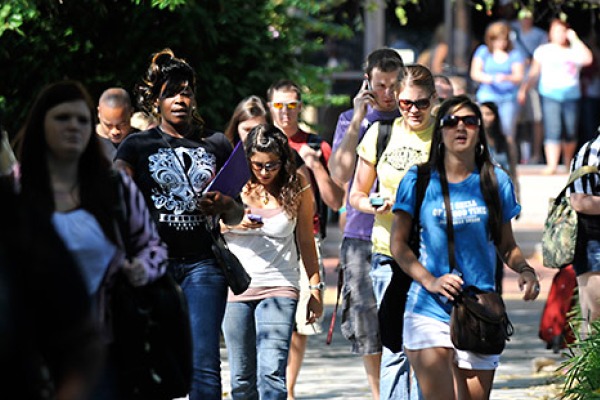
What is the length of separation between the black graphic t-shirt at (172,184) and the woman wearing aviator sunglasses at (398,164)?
1108mm

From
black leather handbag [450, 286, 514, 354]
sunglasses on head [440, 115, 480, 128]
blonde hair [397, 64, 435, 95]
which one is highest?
blonde hair [397, 64, 435, 95]

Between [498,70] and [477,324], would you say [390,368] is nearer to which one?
[477,324]

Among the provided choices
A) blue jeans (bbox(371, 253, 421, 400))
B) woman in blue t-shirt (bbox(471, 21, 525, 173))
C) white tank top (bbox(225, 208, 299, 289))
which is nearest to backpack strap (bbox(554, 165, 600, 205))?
blue jeans (bbox(371, 253, 421, 400))

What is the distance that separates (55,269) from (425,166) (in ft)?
10.8

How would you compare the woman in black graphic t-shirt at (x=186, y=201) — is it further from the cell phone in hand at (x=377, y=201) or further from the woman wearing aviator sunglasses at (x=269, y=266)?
the cell phone in hand at (x=377, y=201)

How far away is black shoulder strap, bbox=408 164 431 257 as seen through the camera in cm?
723

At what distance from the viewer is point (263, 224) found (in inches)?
323

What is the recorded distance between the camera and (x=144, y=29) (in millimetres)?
12562

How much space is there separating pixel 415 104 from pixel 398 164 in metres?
0.33

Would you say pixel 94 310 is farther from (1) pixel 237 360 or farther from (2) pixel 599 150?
(2) pixel 599 150

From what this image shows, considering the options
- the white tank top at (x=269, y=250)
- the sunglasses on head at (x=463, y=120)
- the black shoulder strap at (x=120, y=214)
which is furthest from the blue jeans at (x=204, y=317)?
the black shoulder strap at (x=120, y=214)

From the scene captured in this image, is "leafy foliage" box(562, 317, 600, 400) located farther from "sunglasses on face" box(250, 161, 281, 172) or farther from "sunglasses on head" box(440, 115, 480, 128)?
"sunglasses on face" box(250, 161, 281, 172)

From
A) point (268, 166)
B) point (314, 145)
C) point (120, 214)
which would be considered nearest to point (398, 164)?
point (268, 166)

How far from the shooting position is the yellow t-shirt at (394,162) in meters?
8.27
